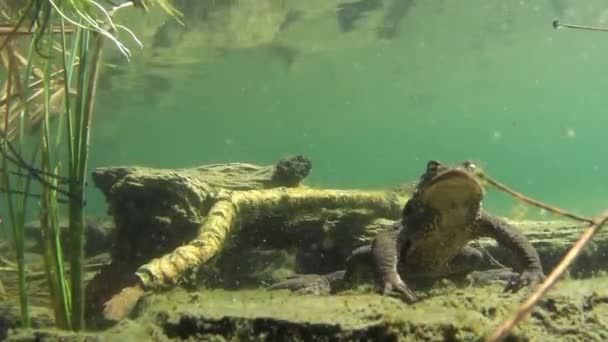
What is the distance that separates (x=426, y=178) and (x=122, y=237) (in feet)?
10.9

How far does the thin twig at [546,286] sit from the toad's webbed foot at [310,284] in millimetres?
3422

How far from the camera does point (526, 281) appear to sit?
3.76 metres

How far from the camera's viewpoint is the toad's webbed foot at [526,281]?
3.65 m

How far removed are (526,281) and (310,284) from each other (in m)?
1.75

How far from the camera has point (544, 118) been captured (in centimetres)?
8762

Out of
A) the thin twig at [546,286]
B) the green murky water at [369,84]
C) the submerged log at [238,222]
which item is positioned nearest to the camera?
the thin twig at [546,286]

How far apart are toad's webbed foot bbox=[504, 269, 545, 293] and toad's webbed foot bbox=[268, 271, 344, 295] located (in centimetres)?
146

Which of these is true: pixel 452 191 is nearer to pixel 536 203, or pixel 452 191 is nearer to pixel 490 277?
pixel 490 277

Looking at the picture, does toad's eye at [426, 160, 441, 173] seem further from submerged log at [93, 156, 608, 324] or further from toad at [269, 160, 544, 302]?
submerged log at [93, 156, 608, 324]

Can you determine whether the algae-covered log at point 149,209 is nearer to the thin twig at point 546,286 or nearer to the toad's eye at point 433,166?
the toad's eye at point 433,166

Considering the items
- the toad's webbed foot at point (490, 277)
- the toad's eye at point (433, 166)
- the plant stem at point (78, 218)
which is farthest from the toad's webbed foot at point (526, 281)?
the plant stem at point (78, 218)

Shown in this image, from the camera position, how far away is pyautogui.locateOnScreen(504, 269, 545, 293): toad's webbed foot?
3649mm

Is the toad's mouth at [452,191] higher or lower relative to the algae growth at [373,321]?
higher

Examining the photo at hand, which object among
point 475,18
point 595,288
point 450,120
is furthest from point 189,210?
point 450,120
